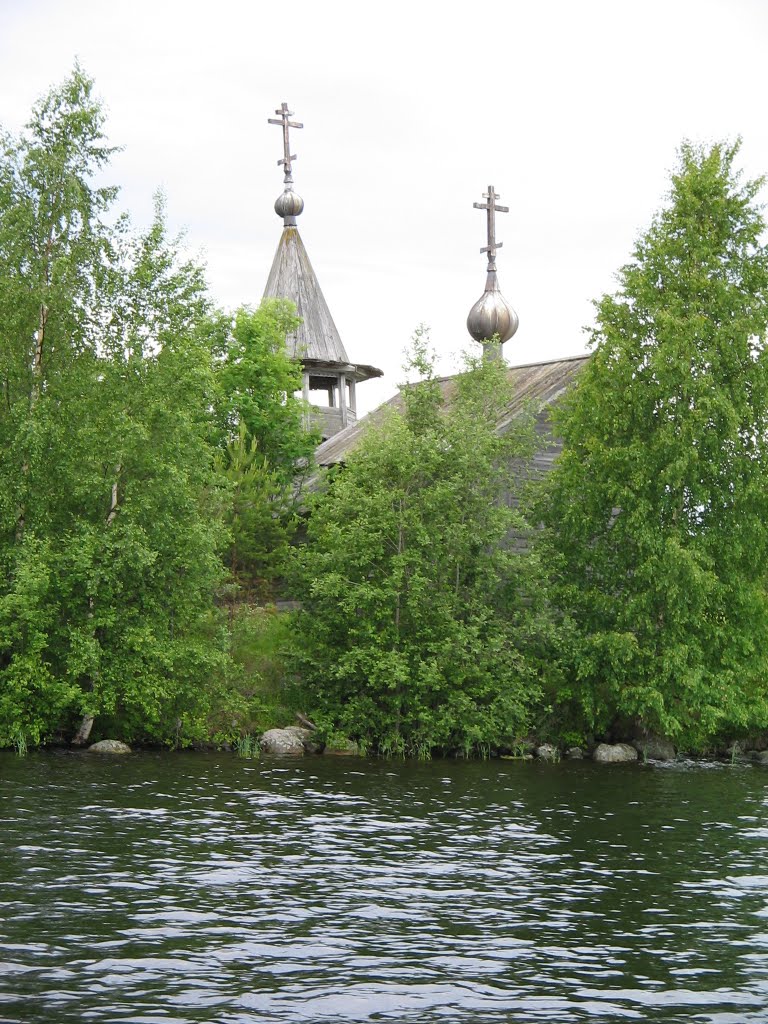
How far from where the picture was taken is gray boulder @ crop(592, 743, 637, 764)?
31.9m

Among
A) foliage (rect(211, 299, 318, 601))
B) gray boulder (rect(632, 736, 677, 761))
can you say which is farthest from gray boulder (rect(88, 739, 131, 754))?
gray boulder (rect(632, 736, 677, 761))

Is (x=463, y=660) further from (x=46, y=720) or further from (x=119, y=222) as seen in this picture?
(x=119, y=222)

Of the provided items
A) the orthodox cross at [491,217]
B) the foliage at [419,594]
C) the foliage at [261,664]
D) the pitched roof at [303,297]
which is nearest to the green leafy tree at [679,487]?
the foliage at [419,594]

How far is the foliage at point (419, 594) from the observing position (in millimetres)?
31234

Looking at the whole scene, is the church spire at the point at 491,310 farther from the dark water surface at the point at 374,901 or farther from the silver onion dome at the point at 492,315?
the dark water surface at the point at 374,901

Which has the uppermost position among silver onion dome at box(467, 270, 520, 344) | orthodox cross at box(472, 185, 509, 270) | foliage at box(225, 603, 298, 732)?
orthodox cross at box(472, 185, 509, 270)

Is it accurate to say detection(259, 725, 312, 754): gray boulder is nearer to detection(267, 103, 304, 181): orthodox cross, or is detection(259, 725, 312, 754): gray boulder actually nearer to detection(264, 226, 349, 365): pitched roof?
detection(264, 226, 349, 365): pitched roof

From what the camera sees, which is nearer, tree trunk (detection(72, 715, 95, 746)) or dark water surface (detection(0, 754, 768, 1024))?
dark water surface (detection(0, 754, 768, 1024))

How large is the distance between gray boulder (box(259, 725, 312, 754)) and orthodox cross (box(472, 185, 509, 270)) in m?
23.8

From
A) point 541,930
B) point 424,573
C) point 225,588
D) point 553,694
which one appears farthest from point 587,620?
point 541,930

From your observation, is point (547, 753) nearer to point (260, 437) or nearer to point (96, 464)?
point (96, 464)

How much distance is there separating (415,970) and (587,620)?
2165 cm

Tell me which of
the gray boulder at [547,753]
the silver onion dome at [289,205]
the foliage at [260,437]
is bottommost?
the gray boulder at [547,753]

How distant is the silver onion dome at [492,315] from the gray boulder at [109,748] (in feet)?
81.9
